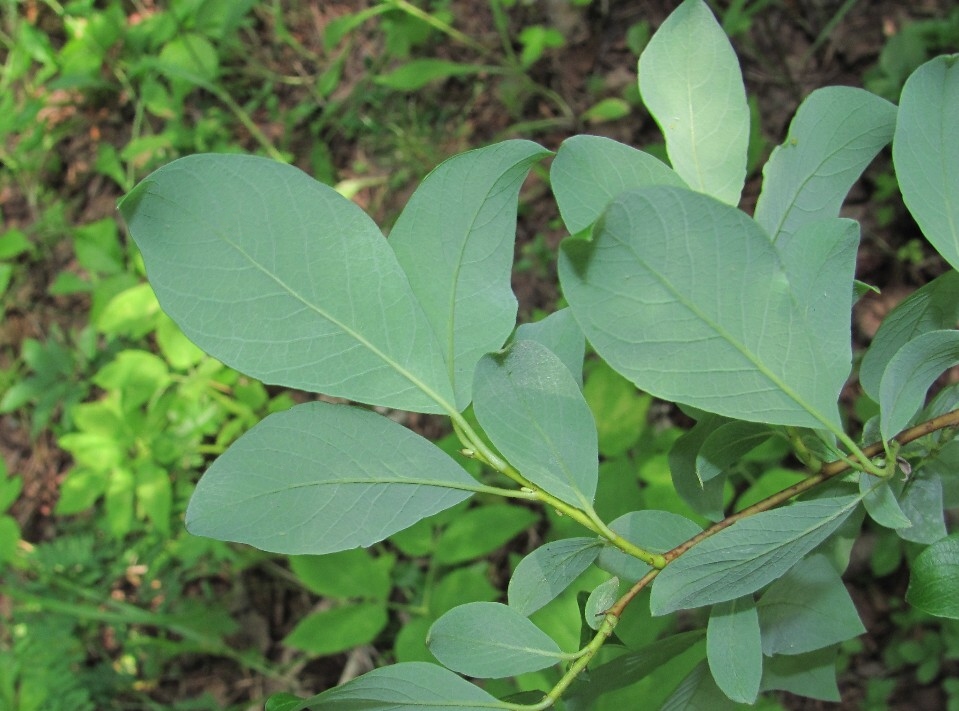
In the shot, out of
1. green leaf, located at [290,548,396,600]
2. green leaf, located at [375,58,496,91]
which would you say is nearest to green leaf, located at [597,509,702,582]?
green leaf, located at [290,548,396,600]

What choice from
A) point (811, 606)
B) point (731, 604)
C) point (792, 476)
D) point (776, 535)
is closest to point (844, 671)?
point (792, 476)

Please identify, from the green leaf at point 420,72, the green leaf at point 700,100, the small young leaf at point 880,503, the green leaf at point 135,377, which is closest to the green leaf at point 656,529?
the small young leaf at point 880,503

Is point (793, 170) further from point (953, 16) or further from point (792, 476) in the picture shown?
point (953, 16)

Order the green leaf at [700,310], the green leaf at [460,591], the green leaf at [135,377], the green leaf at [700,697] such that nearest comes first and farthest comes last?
the green leaf at [700,310]
the green leaf at [700,697]
the green leaf at [460,591]
the green leaf at [135,377]

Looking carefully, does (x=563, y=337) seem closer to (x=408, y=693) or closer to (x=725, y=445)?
(x=725, y=445)

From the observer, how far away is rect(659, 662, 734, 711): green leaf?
588 millimetres

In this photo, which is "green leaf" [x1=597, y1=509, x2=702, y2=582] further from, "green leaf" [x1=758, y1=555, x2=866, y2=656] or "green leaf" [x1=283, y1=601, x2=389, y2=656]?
"green leaf" [x1=283, y1=601, x2=389, y2=656]

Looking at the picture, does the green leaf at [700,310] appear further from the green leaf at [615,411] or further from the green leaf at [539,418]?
the green leaf at [615,411]

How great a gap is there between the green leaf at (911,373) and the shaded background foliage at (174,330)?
0.69 metres

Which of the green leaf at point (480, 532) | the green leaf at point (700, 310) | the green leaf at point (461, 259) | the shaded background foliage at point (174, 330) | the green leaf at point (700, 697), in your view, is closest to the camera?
the green leaf at point (700, 310)

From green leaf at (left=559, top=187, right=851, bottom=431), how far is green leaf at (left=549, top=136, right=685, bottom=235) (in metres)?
0.11

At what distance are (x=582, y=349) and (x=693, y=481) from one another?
5.4 inches

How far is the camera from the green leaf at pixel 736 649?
49 cm

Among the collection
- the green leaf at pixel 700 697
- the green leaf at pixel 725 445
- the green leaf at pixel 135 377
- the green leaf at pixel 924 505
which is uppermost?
the green leaf at pixel 725 445
